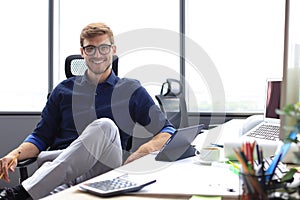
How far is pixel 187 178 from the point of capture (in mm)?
1149

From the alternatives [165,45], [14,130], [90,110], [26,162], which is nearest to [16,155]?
[26,162]

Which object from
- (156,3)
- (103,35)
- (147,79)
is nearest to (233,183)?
(103,35)

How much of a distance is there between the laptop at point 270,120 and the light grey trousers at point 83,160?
0.54 m

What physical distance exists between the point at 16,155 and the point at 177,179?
3.40 ft

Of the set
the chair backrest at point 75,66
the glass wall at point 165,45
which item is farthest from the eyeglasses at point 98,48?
the glass wall at point 165,45

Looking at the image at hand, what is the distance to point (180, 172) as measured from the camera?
A: 1.24m

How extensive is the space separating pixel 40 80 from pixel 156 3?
138 centimetres

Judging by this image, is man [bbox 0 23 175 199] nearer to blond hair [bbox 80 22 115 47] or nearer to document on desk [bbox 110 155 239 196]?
blond hair [bbox 80 22 115 47]

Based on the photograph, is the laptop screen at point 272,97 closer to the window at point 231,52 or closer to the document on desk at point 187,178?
the document on desk at point 187,178

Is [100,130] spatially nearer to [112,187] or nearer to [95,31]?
[112,187]

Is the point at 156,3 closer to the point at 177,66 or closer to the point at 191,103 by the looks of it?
the point at 177,66

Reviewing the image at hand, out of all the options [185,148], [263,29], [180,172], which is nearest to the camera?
[180,172]

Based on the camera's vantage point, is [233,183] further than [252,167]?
Yes

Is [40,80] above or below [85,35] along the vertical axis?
below
